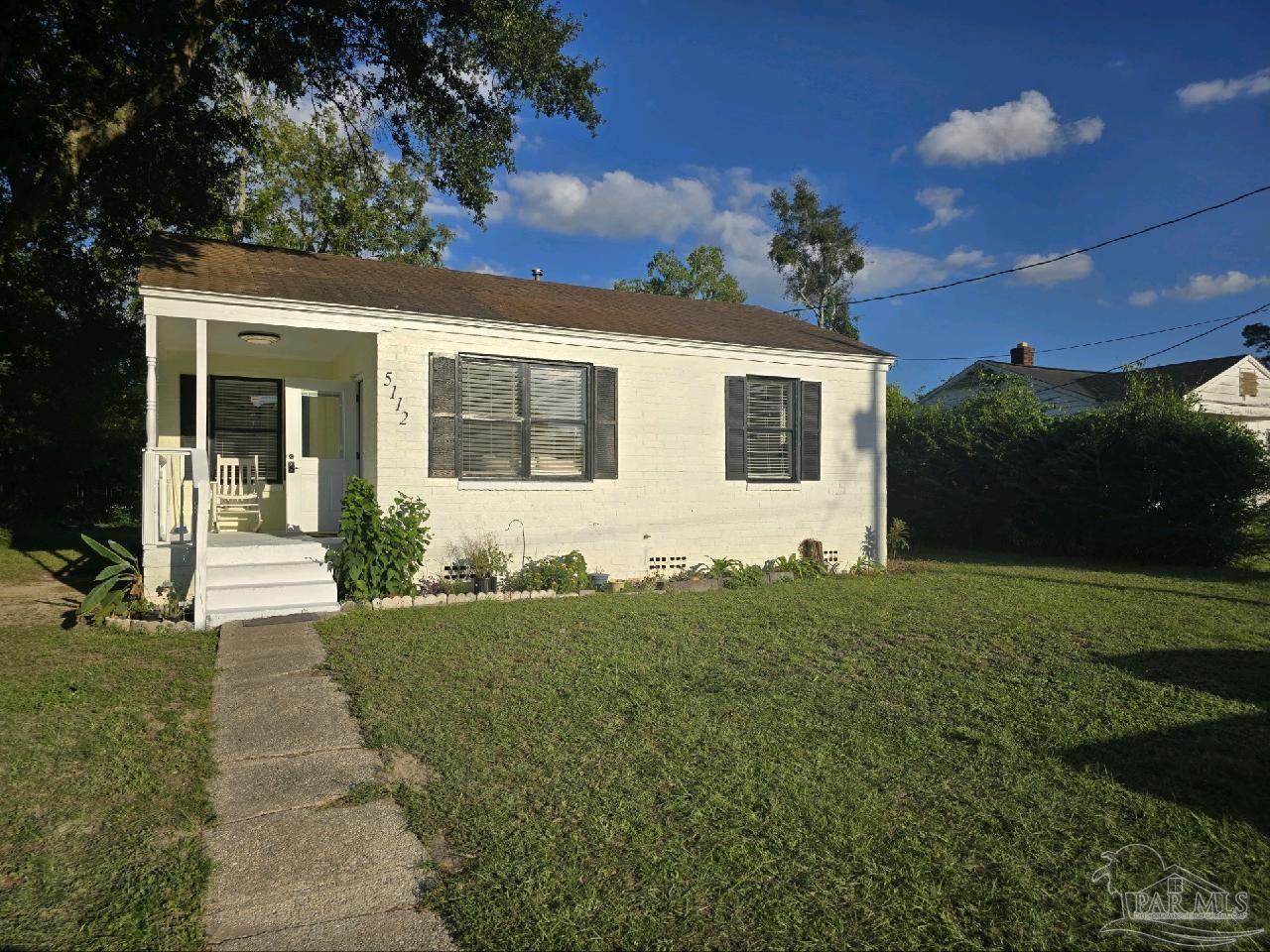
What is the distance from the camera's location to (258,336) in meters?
9.36

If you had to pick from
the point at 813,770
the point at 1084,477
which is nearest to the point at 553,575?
the point at 813,770

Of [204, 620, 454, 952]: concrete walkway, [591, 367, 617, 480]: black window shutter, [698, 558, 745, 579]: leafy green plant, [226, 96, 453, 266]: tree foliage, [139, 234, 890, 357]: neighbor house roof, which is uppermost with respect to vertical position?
[226, 96, 453, 266]: tree foliage

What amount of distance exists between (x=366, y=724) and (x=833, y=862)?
285 centimetres

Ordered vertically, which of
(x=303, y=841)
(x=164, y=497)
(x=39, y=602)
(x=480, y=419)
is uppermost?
(x=480, y=419)

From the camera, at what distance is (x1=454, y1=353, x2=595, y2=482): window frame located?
9109 millimetres

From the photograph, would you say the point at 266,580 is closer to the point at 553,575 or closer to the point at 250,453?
the point at 553,575

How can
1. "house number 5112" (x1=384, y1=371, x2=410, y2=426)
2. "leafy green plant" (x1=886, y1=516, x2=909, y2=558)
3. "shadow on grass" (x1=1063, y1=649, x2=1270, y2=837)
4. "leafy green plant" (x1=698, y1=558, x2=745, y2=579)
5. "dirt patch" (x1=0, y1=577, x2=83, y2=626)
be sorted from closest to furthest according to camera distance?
1. "shadow on grass" (x1=1063, y1=649, x2=1270, y2=837)
2. "dirt patch" (x1=0, y1=577, x2=83, y2=626)
3. "house number 5112" (x1=384, y1=371, x2=410, y2=426)
4. "leafy green plant" (x1=698, y1=558, x2=745, y2=579)
5. "leafy green plant" (x1=886, y1=516, x2=909, y2=558)

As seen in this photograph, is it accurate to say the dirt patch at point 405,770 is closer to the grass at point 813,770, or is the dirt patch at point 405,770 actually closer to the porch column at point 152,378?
the grass at point 813,770

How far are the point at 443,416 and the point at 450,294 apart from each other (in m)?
2.23

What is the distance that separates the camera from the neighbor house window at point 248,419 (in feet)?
34.7

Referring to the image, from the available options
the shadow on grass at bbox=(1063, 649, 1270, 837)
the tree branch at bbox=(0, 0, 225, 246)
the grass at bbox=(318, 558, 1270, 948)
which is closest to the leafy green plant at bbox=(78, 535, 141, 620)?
the grass at bbox=(318, 558, 1270, 948)

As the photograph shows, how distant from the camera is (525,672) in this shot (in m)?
5.54

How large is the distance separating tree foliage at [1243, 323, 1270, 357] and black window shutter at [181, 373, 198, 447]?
5354cm

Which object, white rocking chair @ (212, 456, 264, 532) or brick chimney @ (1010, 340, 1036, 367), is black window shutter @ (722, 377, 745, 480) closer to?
white rocking chair @ (212, 456, 264, 532)
